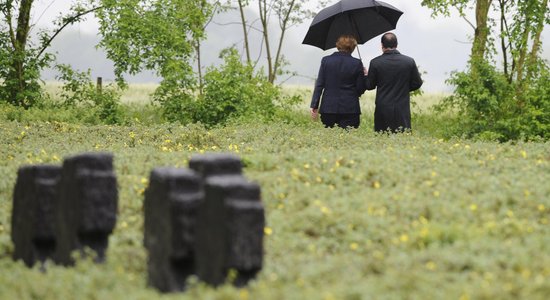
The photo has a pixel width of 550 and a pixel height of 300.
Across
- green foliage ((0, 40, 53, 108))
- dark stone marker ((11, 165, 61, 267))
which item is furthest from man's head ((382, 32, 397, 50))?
green foliage ((0, 40, 53, 108))

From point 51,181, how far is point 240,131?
321 inches

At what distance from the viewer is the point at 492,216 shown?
754 centimetres

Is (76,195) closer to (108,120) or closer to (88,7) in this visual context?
(108,120)

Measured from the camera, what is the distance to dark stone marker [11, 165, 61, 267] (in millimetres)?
7277

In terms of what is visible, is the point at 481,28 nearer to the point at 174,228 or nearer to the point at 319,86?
the point at 319,86

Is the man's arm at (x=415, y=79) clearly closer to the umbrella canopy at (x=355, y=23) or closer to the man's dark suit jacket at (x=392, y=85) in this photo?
the man's dark suit jacket at (x=392, y=85)

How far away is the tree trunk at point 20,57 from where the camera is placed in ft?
78.0

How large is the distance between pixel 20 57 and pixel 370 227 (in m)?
18.7

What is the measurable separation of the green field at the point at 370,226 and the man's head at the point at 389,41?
1.89 meters

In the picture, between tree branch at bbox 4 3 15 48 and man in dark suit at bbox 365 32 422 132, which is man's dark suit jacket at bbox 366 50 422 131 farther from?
tree branch at bbox 4 3 15 48

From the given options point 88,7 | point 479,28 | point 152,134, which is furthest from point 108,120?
point 479,28

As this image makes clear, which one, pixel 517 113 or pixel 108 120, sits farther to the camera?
pixel 108 120

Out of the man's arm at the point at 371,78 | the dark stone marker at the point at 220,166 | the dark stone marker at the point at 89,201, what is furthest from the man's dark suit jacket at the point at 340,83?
the dark stone marker at the point at 220,166

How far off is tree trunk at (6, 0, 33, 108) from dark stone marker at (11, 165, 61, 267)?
16759 mm
